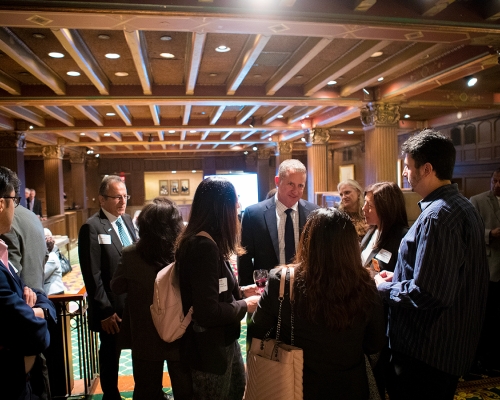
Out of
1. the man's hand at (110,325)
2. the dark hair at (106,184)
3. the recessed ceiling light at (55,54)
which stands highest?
the recessed ceiling light at (55,54)

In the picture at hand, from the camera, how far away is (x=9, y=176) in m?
1.69

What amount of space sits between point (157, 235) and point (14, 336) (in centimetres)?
76

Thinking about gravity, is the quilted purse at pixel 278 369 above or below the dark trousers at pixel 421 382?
above

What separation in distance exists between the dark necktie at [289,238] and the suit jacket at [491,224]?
5.89 feet

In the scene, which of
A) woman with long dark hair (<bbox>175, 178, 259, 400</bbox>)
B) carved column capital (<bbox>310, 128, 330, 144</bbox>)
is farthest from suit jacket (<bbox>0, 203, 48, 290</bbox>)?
carved column capital (<bbox>310, 128, 330, 144</bbox>)

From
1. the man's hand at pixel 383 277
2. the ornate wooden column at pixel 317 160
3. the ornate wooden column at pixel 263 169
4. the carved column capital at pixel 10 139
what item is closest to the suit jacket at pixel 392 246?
the man's hand at pixel 383 277

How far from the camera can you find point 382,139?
697cm

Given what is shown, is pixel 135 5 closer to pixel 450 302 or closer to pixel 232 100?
pixel 450 302

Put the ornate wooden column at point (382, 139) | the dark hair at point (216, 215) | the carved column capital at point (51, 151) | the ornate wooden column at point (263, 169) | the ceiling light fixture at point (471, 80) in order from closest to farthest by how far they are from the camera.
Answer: the dark hair at point (216, 215) < the ceiling light fixture at point (471, 80) < the ornate wooden column at point (382, 139) < the carved column capital at point (51, 151) < the ornate wooden column at point (263, 169)

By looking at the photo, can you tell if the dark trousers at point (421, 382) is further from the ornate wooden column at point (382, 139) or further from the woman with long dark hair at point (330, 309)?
the ornate wooden column at point (382, 139)

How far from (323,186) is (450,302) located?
344 inches

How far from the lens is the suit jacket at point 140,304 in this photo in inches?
75.1

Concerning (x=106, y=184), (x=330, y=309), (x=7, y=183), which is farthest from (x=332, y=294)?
(x=106, y=184)

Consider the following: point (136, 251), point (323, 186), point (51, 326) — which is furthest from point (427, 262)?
point (323, 186)
